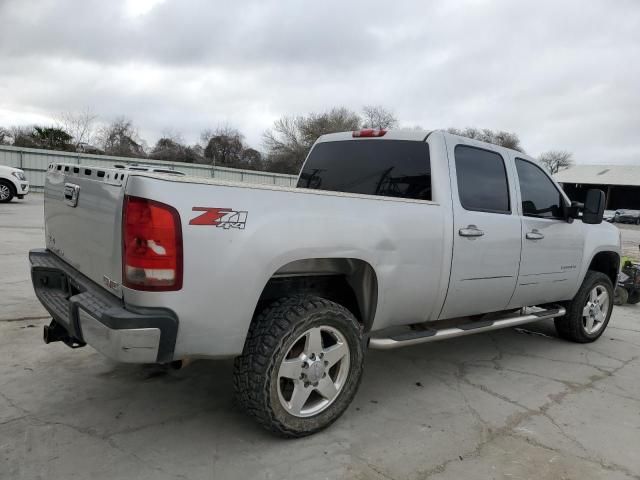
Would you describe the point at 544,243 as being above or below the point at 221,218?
below

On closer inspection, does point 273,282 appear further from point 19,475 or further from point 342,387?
point 19,475

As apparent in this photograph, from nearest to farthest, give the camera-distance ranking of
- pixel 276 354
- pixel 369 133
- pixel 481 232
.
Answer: pixel 276 354 < pixel 481 232 < pixel 369 133

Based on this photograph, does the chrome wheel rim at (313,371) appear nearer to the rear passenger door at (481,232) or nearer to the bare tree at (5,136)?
the rear passenger door at (481,232)

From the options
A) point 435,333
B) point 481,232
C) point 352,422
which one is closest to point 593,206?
point 481,232

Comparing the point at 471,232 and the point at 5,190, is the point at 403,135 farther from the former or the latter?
the point at 5,190

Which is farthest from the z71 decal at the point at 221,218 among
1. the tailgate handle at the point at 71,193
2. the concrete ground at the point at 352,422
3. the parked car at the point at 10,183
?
the parked car at the point at 10,183

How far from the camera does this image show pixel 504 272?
13.1 ft

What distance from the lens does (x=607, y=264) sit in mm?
5621

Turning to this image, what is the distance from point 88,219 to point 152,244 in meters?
0.70

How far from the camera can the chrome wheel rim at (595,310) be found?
5273 millimetres

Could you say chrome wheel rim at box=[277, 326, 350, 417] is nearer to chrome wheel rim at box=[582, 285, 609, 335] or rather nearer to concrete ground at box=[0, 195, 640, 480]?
concrete ground at box=[0, 195, 640, 480]

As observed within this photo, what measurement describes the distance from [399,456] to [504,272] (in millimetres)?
1815

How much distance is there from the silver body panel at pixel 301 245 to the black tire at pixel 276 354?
14 cm

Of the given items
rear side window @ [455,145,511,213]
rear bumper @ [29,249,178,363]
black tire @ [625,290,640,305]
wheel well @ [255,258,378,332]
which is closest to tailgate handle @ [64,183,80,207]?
rear bumper @ [29,249,178,363]
